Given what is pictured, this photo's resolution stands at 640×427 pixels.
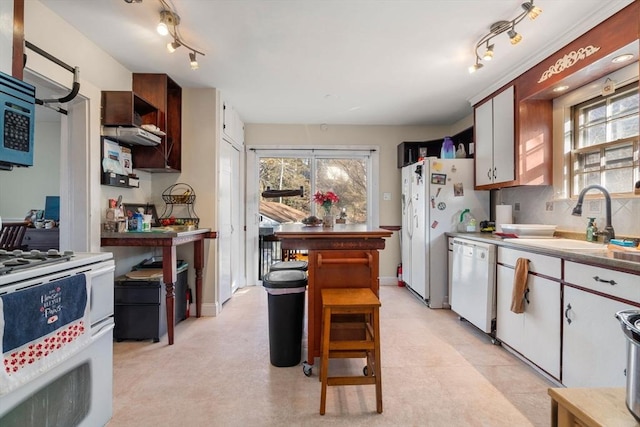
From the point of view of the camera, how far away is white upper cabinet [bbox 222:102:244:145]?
3645 mm

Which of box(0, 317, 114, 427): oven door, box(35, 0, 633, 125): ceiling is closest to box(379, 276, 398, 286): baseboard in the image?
box(35, 0, 633, 125): ceiling

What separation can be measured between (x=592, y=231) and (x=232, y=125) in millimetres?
3834

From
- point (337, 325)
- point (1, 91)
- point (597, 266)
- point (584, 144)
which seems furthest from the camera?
point (584, 144)


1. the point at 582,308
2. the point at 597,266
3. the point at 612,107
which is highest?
the point at 612,107

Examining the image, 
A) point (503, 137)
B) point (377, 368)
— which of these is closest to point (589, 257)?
point (377, 368)

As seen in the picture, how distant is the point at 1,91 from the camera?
1.36m

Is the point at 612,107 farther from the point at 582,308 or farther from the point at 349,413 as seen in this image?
the point at 349,413

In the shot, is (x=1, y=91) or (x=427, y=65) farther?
(x=427, y=65)

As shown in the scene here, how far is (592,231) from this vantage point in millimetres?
2305

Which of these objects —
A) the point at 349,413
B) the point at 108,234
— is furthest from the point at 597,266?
the point at 108,234

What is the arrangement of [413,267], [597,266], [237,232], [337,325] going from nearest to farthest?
[597,266], [337,325], [413,267], [237,232]

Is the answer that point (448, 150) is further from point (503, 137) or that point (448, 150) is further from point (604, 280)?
point (604, 280)

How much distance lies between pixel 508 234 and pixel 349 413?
216 cm

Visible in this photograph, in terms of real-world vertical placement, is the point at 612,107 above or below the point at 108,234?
above
